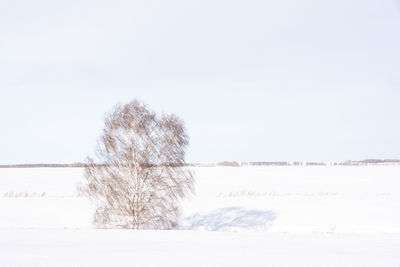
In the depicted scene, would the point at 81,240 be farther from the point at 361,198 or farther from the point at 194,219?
the point at 361,198

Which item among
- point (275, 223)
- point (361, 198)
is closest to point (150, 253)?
point (275, 223)

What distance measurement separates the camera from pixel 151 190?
22.2m

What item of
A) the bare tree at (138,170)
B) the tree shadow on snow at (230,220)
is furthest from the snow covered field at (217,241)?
the bare tree at (138,170)

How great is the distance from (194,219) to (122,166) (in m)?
9.32

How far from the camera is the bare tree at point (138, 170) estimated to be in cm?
2198

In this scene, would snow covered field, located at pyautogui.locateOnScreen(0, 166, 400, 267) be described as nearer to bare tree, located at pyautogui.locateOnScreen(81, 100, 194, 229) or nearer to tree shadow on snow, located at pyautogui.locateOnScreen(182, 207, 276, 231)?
tree shadow on snow, located at pyautogui.locateOnScreen(182, 207, 276, 231)

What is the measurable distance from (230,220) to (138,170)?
Result: 990 cm

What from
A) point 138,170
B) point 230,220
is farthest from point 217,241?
point 230,220

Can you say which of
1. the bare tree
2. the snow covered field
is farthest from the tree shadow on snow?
the bare tree

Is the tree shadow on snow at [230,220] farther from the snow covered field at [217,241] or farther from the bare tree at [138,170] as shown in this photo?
the bare tree at [138,170]

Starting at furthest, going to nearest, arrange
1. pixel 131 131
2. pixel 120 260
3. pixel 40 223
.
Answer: pixel 40 223, pixel 131 131, pixel 120 260

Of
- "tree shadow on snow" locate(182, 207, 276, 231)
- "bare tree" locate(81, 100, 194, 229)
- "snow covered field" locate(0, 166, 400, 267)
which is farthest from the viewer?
"tree shadow on snow" locate(182, 207, 276, 231)

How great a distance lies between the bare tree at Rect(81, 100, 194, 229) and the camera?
22.0 meters

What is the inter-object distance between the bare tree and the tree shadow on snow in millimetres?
5657
